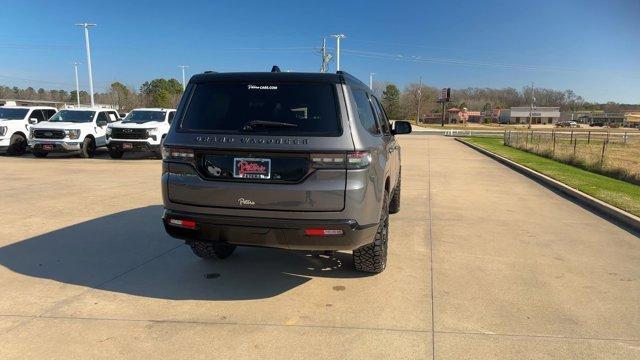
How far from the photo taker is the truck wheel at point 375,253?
179 inches

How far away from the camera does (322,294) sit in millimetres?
4336

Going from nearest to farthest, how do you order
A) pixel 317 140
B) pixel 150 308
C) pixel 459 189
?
pixel 317 140
pixel 150 308
pixel 459 189

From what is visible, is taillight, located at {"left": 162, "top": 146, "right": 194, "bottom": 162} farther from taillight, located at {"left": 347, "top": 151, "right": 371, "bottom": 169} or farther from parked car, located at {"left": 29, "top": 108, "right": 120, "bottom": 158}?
parked car, located at {"left": 29, "top": 108, "right": 120, "bottom": 158}

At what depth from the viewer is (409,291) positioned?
4418mm

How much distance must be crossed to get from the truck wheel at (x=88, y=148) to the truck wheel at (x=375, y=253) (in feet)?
49.0

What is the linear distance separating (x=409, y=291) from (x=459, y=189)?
6835 mm

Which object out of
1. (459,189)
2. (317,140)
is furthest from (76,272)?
(459,189)

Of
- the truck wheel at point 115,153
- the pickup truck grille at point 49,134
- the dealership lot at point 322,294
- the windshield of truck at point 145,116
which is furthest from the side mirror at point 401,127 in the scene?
the pickup truck grille at point 49,134

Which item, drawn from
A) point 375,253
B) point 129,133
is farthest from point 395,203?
point 129,133

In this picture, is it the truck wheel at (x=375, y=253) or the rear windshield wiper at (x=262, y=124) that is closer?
the rear windshield wiper at (x=262, y=124)

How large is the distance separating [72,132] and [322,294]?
15.1 m

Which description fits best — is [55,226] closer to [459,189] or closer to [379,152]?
[379,152]

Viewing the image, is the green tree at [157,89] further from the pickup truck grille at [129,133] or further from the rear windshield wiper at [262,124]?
the rear windshield wiper at [262,124]

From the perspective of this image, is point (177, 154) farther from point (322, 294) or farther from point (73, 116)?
point (73, 116)
